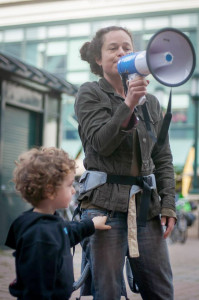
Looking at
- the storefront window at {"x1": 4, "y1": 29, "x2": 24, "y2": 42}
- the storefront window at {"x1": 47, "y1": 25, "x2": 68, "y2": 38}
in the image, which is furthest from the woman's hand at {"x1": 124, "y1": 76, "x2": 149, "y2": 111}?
the storefront window at {"x1": 4, "y1": 29, "x2": 24, "y2": 42}

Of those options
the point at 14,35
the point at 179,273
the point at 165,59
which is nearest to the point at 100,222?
the point at 165,59

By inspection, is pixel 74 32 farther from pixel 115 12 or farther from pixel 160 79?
pixel 160 79

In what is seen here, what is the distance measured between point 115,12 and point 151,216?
2816 cm

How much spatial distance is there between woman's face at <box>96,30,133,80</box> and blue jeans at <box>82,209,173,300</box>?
0.75 m

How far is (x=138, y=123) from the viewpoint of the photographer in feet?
9.29

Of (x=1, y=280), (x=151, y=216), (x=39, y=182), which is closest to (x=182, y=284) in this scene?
(x=1, y=280)

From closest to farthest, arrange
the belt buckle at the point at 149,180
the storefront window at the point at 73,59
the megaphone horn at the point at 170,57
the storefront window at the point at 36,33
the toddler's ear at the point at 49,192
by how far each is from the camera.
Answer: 1. the megaphone horn at the point at 170,57
2. the toddler's ear at the point at 49,192
3. the belt buckle at the point at 149,180
4. the storefront window at the point at 73,59
5. the storefront window at the point at 36,33

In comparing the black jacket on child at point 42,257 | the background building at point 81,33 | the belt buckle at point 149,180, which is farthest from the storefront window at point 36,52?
the black jacket on child at point 42,257

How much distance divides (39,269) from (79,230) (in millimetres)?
333

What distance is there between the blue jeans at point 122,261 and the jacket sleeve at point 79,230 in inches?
3.5

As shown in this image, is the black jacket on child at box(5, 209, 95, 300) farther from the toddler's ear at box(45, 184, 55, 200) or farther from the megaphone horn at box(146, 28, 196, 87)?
the megaphone horn at box(146, 28, 196, 87)

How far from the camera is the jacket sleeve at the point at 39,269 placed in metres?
2.32

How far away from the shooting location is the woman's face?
2.88 m

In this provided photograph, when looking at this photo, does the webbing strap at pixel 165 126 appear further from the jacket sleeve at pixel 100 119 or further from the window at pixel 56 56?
the window at pixel 56 56
